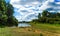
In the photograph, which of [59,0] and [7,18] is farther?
[7,18]

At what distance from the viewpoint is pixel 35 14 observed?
9.48m

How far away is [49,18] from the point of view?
33.4 ft

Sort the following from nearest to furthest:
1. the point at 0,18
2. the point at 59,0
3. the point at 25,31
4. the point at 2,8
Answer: the point at 59,0 < the point at 25,31 < the point at 0,18 < the point at 2,8

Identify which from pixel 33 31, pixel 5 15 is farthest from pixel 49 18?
pixel 5 15

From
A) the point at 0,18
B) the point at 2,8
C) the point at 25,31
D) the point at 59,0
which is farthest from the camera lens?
the point at 2,8

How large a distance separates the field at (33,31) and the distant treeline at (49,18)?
19cm

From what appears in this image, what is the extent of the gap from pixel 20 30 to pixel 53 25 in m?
1.30

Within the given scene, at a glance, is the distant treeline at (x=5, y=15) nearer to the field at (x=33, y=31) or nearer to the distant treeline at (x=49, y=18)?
the field at (x=33, y=31)

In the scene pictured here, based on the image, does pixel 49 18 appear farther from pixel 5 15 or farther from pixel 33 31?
pixel 5 15

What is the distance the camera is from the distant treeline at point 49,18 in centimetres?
965

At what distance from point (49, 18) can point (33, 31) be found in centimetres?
82

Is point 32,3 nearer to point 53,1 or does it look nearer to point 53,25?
point 53,1

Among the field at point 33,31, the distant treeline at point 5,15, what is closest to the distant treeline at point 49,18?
the field at point 33,31

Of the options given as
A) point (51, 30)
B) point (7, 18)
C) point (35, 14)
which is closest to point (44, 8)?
point (35, 14)
